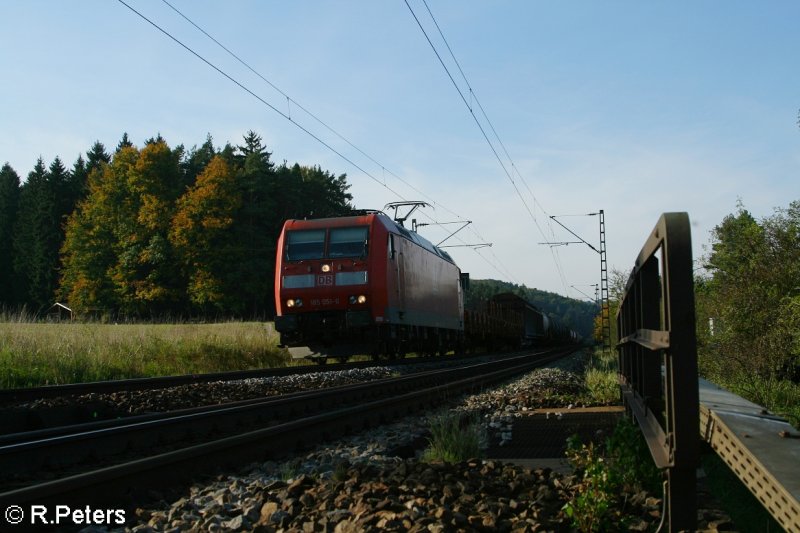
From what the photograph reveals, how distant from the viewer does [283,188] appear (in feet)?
219

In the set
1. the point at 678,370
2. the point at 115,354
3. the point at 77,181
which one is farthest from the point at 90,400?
the point at 77,181

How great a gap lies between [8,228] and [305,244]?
251 feet

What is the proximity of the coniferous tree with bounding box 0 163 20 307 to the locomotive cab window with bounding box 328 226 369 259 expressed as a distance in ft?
211

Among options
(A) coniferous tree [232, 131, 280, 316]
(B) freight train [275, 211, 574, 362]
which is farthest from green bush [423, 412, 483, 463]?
(A) coniferous tree [232, 131, 280, 316]

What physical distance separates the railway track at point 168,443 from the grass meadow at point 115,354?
5887 mm

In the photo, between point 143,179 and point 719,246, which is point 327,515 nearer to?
point 719,246

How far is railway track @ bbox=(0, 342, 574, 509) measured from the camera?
435 centimetres

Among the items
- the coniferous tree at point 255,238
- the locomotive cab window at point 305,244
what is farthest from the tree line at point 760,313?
the coniferous tree at point 255,238

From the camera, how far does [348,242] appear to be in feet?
59.4

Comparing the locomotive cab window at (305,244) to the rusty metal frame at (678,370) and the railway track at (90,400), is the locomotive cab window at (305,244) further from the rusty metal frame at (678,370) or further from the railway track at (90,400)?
the rusty metal frame at (678,370)

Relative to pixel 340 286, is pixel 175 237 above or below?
above

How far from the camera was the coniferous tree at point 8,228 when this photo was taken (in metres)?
77.5

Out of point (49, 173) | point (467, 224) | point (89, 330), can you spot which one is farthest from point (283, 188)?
point (89, 330)

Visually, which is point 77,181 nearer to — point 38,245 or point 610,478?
point 38,245
